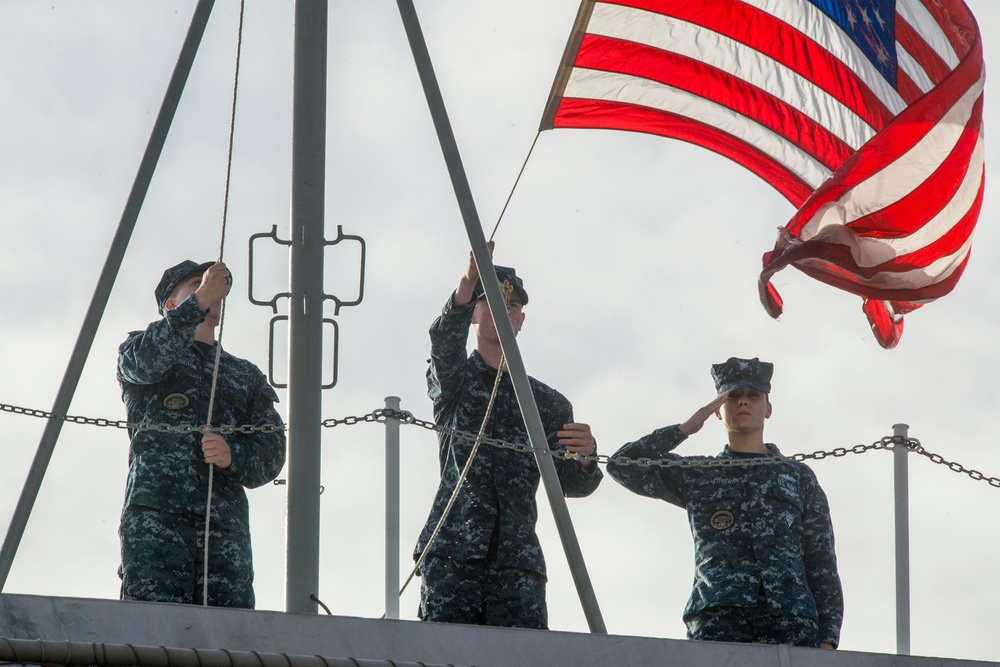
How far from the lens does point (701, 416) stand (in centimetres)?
550

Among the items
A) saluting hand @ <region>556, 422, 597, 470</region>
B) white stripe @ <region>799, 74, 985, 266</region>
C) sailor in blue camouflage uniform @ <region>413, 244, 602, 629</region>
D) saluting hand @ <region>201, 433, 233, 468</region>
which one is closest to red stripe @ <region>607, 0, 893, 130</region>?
white stripe @ <region>799, 74, 985, 266</region>

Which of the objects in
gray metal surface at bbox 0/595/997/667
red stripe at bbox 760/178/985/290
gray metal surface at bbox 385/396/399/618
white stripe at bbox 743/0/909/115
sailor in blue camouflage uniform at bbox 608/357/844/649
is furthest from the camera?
white stripe at bbox 743/0/909/115

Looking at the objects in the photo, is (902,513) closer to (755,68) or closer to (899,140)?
(899,140)

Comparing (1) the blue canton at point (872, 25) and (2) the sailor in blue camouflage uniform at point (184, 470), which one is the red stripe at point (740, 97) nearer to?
(1) the blue canton at point (872, 25)

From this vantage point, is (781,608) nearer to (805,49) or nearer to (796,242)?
(796,242)

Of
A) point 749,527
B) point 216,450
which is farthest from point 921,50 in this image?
point 216,450

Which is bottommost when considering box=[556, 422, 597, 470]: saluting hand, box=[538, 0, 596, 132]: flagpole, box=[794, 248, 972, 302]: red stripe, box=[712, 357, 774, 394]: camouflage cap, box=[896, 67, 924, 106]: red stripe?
box=[556, 422, 597, 470]: saluting hand

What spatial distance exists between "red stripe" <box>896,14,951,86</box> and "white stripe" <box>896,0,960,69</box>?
16 mm

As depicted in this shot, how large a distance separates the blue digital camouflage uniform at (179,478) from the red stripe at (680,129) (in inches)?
86.1

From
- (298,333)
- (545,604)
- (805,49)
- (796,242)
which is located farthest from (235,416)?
(805,49)

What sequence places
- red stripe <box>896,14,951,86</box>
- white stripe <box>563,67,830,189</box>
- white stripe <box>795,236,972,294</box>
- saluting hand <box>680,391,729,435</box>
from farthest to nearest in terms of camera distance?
red stripe <box>896,14,951,86</box> < white stripe <box>563,67,830,189</box> < white stripe <box>795,236,972,294</box> < saluting hand <box>680,391,729,435</box>

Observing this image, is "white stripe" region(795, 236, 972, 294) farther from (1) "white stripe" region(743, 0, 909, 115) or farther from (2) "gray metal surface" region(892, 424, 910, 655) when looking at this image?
(2) "gray metal surface" region(892, 424, 910, 655)

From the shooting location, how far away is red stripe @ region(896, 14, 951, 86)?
260 inches

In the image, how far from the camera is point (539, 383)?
5457 millimetres
